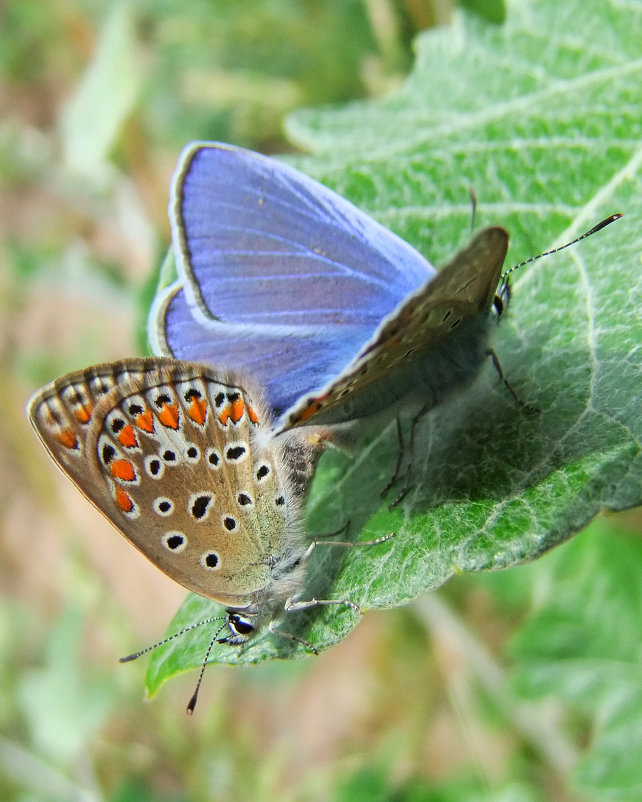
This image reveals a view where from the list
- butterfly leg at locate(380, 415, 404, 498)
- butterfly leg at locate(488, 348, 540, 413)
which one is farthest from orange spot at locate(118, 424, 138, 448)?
butterfly leg at locate(488, 348, 540, 413)

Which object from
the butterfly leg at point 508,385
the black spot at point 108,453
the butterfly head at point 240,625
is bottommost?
the butterfly head at point 240,625

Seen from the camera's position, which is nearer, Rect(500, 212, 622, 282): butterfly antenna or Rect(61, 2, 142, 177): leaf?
Rect(500, 212, 622, 282): butterfly antenna

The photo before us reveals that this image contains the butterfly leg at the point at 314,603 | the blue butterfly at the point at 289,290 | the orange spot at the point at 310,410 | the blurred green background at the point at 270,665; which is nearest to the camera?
the orange spot at the point at 310,410

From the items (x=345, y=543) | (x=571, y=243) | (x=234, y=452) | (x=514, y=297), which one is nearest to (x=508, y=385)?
(x=514, y=297)

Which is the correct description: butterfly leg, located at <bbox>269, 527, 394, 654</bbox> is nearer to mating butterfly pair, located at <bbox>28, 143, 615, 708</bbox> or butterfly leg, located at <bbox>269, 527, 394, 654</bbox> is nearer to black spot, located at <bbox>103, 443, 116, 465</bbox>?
mating butterfly pair, located at <bbox>28, 143, 615, 708</bbox>

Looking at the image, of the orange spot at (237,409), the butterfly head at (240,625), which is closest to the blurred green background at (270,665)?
the orange spot at (237,409)

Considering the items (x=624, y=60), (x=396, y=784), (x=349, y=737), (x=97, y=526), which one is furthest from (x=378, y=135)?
(x=97, y=526)

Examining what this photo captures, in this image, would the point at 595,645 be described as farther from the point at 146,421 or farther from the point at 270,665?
the point at 270,665

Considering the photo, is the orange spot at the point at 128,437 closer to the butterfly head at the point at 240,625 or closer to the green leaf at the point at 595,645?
the butterfly head at the point at 240,625
